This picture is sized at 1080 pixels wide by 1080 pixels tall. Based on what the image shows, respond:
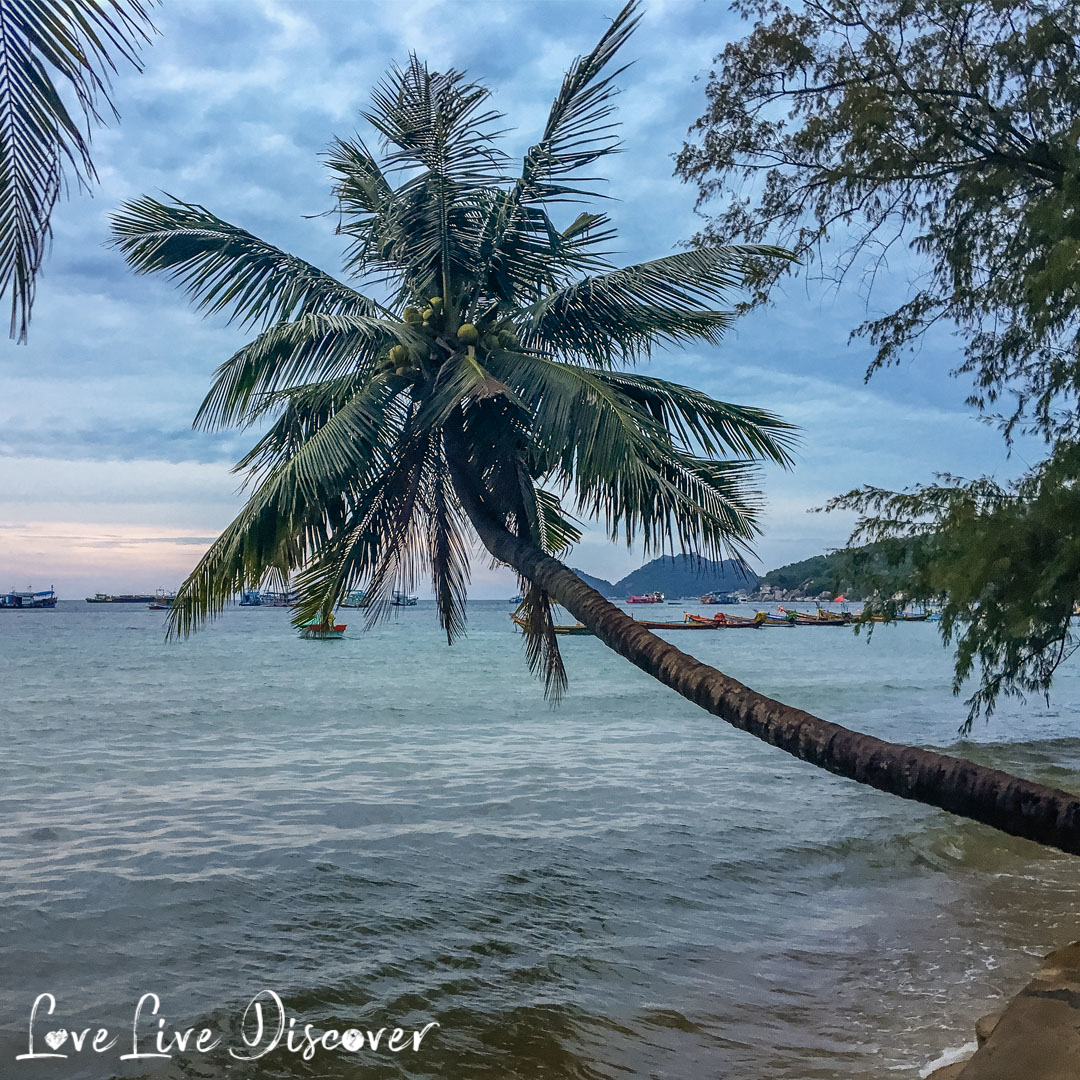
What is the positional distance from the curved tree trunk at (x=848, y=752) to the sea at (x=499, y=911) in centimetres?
200

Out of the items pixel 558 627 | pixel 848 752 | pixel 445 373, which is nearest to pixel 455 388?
pixel 445 373

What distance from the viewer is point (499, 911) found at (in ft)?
28.9

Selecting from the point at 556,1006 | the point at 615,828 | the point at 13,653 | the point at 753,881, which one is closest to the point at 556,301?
the point at 556,1006

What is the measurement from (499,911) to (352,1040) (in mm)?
2931

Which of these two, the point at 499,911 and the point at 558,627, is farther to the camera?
the point at 558,627

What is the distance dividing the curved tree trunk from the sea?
2.00 m

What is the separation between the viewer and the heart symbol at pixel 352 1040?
233 inches

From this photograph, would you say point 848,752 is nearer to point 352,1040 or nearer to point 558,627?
point 352,1040

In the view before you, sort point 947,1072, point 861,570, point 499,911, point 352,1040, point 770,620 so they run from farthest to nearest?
1. point 770,620
2. point 861,570
3. point 499,911
4. point 352,1040
5. point 947,1072

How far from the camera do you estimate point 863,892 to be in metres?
9.27

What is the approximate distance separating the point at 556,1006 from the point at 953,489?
643cm

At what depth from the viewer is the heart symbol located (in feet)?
19.4

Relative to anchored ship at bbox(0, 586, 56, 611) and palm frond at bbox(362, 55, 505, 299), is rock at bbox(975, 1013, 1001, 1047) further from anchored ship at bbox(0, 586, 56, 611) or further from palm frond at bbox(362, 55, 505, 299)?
anchored ship at bbox(0, 586, 56, 611)

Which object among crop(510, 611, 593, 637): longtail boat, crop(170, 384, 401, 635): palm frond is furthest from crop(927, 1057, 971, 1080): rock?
crop(170, 384, 401, 635): palm frond
